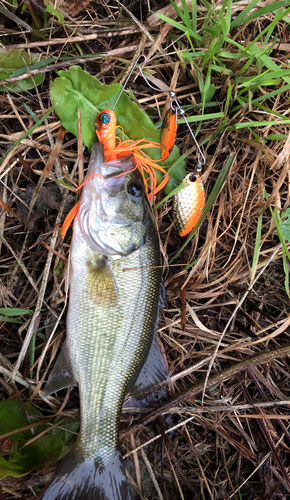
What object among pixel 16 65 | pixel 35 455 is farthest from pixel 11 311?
pixel 16 65

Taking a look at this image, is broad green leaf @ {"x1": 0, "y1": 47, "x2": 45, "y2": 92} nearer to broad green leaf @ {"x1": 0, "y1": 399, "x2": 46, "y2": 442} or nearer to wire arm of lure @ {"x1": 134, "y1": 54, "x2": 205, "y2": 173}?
wire arm of lure @ {"x1": 134, "y1": 54, "x2": 205, "y2": 173}

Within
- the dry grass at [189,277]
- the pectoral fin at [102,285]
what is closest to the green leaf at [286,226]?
the dry grass at [189,277]

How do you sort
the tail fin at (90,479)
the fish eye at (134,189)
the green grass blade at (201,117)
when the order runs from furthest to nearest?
the green grass blade at (201,117), the fish eye at (134,189), the tail fin at (90,479)

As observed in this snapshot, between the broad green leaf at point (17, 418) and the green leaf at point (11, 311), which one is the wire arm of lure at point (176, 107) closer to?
the green leaf at point (11, 311)

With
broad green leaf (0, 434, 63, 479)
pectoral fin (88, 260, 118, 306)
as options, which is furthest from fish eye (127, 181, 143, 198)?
broad green leaf (0, 434, 63, 479)

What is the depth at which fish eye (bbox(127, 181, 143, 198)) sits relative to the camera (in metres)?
2.03

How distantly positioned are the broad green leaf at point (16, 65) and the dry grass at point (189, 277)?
6 centimetres

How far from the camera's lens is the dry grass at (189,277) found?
2248 mm

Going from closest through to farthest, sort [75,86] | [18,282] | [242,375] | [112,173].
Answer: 1. [112,173]
2. [75,86]
3. [18,282]
4. [242,375]

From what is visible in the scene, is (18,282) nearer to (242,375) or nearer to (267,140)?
(242,375)

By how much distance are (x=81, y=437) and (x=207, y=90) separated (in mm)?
2681

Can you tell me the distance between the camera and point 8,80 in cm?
213

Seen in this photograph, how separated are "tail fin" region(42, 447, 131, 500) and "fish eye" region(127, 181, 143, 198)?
69.8 inches

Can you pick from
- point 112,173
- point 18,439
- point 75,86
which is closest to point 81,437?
point 18,439
